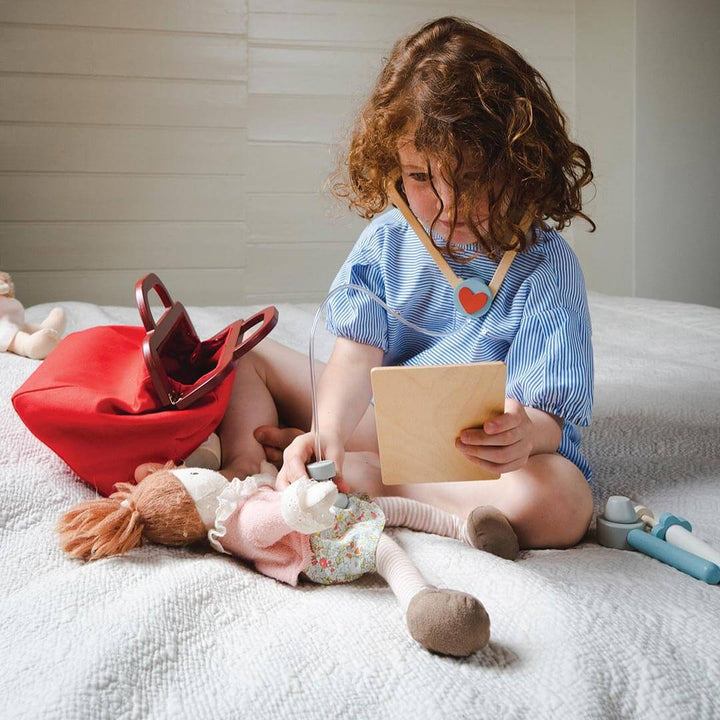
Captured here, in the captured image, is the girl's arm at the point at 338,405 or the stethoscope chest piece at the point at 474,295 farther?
the stethoscope chest piece at the point at 474,295

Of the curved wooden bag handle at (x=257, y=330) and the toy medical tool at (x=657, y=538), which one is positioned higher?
the curved wooden bag handle at (x=257, y=330)

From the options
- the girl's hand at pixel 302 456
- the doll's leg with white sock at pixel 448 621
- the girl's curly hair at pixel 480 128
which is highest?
the girl's curly hair at pixel 480 128

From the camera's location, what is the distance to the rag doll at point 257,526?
70cm

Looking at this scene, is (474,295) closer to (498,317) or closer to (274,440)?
(498,317)

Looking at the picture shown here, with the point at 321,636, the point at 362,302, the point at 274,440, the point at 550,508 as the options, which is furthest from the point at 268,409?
the point at 321,636

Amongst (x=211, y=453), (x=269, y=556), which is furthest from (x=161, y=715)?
(x=211, y=453)

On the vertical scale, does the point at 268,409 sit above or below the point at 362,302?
below

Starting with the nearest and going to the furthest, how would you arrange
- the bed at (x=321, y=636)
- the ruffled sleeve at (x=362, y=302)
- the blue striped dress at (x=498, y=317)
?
the bed at (x=321, y=636) → the blue striped dress at (x=498, y=317) → the ruffled sleeve at (x=362, y=302)

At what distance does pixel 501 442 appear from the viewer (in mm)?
745

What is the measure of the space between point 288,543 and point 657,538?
34 cm

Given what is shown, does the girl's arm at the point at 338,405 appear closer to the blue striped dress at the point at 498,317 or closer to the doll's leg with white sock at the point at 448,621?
the blue striped dress at the point at 498,317

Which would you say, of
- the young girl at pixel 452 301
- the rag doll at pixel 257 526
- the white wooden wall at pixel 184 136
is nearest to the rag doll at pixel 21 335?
the young girl at pixel 452 301

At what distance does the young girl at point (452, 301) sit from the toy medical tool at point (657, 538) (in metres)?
0.03

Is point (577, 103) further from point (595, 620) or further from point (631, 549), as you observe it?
point (595, 620)
